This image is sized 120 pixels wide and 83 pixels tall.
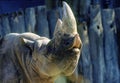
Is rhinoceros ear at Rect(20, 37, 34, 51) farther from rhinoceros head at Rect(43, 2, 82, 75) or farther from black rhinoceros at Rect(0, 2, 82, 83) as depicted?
rhinoceros head at Rect(43, 2, 82, 75)

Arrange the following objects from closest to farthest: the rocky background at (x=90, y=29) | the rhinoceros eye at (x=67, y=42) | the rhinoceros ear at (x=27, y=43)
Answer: the rhinoceros eye at (x=67, y=42) < the rhinoceros ear at (x=27, y=43) < the rocky background at (x=90, y=29)

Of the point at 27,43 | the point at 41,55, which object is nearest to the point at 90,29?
the point at 27,43

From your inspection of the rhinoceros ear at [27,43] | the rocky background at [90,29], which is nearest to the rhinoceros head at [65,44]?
the rhinoceros ear at [27,43]

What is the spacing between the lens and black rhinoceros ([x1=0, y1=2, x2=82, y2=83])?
1599mm

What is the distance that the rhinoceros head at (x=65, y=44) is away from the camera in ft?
5.22

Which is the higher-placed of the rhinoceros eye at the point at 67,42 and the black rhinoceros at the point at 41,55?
the rhinoceros eye at the point at 67,42

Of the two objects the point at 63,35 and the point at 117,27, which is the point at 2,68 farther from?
the point at 117,27

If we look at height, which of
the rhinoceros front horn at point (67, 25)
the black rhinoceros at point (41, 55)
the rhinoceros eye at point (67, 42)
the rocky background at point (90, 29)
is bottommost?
the rocky background at point (90, 29)

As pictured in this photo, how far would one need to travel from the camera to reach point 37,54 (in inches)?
66.2

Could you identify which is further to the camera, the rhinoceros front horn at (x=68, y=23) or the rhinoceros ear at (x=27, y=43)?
the rhinoceros ear at (x=27, y=43)

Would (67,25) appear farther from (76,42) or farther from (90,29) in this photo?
(90,29)

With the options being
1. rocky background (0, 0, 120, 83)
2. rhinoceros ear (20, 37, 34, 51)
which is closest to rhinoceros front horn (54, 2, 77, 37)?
rhinoceros ear (20, 37, 34, 51)

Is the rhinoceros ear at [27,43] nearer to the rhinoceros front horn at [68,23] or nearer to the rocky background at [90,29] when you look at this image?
the rhinoceros front horn at [68,23]

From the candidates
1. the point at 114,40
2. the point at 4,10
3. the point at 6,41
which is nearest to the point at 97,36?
the point at 114,40
